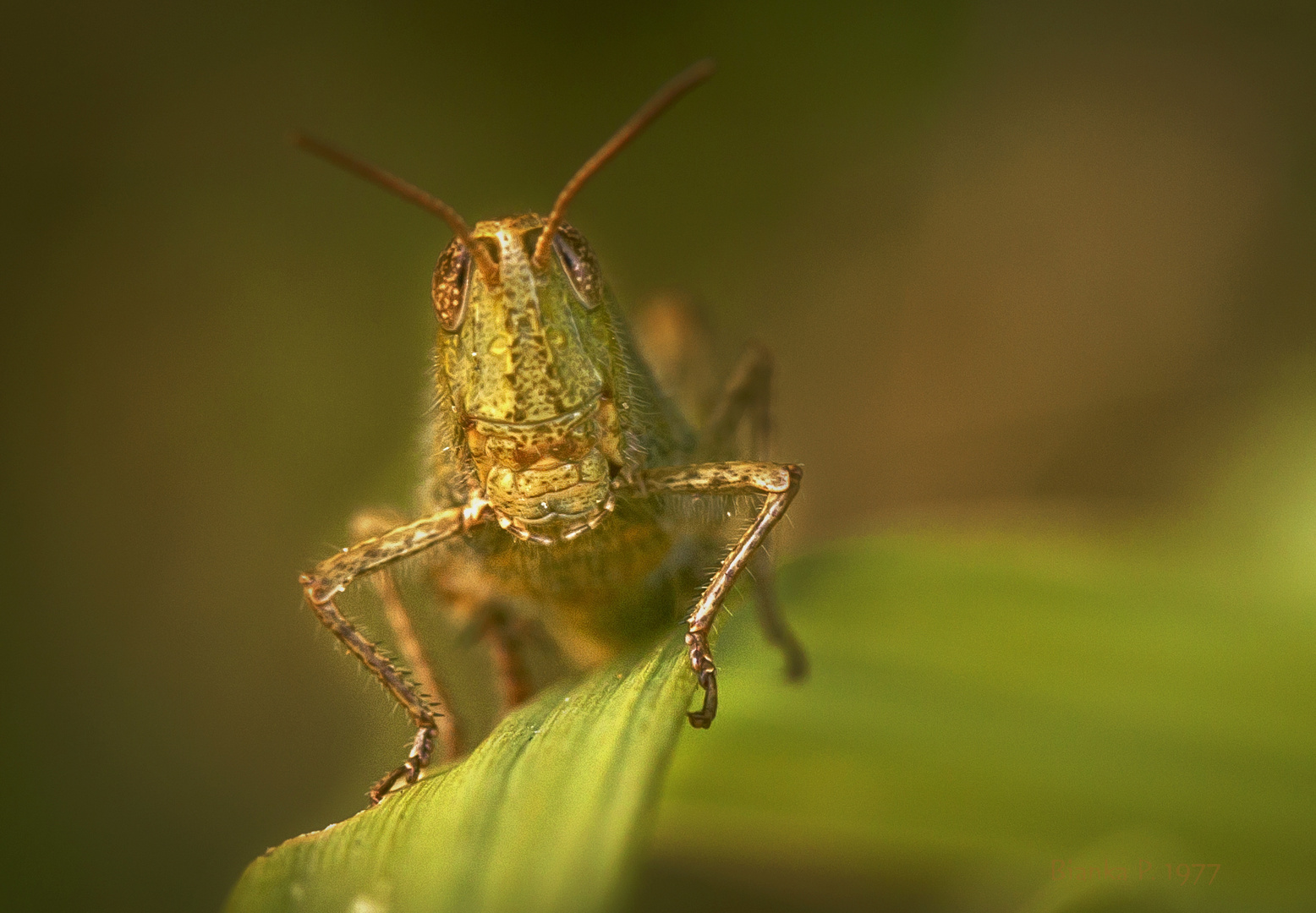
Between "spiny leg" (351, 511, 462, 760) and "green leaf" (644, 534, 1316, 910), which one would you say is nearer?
"green leaf" (644, 534, 1316, 910)

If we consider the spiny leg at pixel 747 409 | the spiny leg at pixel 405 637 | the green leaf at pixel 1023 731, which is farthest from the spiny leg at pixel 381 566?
the spiny leg at pixel 747 409

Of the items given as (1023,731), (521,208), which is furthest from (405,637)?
(521,208)

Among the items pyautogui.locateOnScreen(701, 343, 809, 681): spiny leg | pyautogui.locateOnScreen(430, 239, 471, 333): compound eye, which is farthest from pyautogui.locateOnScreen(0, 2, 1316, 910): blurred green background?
pyautogui.locateOnScreen(430, 239, 471, 333): compound eye

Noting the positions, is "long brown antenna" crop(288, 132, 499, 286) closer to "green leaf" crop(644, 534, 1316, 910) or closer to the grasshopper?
the grasshopper

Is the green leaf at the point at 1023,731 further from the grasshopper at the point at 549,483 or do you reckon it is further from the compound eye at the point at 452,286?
the compound eye at the point at 452,286

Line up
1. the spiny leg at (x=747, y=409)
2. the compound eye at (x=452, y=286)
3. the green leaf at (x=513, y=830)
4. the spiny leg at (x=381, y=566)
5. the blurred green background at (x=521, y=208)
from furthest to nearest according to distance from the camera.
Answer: the blurred green background at (x=521, y=208)
the spiny leg at (x=747, y=409)
the compound eye at (x=452, y=286)
the spiny leg at (x=381, y=566)
the green leaf at (x=513, y=830)

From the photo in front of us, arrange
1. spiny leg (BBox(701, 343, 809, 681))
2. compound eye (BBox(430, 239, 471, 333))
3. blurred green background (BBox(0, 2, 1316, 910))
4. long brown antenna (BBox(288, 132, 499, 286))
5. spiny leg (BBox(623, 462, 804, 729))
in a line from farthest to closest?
blurred green background (BBox(0, 2, 1316, 910)) → spiny leg (BBox(701, 343, 809, 681)) → compound eye (BBox(430, 239, 471, 333)) → long brown antenna (BBox(288, 132, 499, 286)) → spiny leg (BBox(623, 462, 804, 729))
